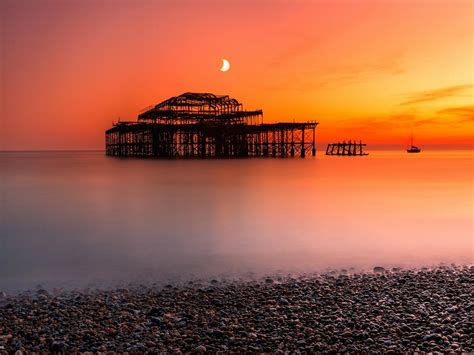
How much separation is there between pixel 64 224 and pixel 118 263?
6.15 metres

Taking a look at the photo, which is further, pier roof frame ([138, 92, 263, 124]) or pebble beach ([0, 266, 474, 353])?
pier roof frame ([138, 92, 263, 124])

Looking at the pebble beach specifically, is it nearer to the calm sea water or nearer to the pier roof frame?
the calm sea water

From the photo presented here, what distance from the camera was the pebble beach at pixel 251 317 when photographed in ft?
15.8

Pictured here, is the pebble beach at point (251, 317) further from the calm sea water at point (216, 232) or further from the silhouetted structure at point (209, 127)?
the silhouetted structure at point (209, 127)

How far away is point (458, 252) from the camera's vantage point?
A: 1049 cm

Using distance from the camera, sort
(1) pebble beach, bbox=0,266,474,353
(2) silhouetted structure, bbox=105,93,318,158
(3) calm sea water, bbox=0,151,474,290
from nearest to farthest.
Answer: (1) pebble beach, bbox=0,266,474,353 → (3) calm sea water, bbox=0,151,474,290 → (2) silhouetted structure, bbox=105,93,318,158

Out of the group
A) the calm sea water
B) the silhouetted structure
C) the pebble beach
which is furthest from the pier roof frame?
the pebble beach

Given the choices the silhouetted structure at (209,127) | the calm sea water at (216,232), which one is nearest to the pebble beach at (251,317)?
the calm sea water at (216,232)

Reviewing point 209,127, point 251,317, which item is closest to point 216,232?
point 251,317

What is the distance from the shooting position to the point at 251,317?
5.63m

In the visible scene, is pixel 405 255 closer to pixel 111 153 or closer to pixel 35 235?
pixel 35 235

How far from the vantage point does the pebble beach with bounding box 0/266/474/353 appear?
4.82m

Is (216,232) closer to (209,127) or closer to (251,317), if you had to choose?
(251,317)

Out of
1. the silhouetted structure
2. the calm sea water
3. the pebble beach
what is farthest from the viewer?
the silhouetted structure
